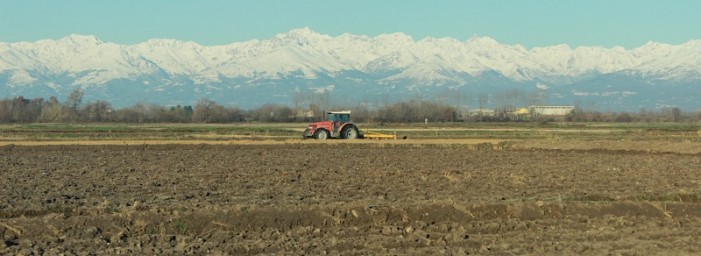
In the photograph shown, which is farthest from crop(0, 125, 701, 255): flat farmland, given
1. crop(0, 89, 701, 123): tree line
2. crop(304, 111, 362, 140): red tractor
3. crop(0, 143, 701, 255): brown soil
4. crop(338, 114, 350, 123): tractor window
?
crop(0, 89, 701, 123): tree line

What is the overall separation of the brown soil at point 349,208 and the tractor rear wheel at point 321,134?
24.1 m

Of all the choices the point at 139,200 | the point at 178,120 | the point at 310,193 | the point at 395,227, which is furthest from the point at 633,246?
the point at 178,120

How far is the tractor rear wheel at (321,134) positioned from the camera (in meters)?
57.2

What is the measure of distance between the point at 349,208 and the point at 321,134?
3823 centimetres

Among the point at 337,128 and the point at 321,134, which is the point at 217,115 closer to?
the point at 321,134

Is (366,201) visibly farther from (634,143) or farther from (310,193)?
(634,143)

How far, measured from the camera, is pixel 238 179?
26453mm

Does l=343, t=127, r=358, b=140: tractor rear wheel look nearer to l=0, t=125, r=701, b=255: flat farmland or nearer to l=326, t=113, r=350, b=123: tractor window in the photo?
l=326, t=113, r=350, b=123: tractor window

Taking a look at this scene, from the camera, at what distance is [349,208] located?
19.1 meters

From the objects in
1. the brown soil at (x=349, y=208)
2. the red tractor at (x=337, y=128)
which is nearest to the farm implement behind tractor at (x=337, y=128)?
the red tractor at (x=337, y=128)

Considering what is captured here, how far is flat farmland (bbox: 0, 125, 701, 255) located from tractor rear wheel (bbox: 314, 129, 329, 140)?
23636 mm

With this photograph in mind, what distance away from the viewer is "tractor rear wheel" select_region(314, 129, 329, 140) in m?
57.2

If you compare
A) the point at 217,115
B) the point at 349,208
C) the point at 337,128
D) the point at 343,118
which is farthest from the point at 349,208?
the point at 217,115

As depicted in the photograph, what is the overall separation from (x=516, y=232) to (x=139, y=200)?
847cm
